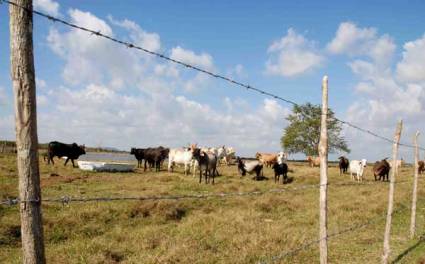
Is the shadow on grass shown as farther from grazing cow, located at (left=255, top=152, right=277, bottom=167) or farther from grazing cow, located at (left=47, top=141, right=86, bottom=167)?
grazing cow, located at (left=255, top=152, right=277, bottom=167)

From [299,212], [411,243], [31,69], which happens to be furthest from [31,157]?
[299,212]

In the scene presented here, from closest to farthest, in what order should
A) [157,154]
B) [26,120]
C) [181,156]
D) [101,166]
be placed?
[26,120], [101,166], [181,156], [157,154]

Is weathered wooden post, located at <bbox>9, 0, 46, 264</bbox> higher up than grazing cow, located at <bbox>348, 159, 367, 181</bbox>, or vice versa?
weathered wooden post, located at <bbox>9, 0, 46, 264</bbox>

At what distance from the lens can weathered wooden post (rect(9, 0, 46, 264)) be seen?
10.3 feet

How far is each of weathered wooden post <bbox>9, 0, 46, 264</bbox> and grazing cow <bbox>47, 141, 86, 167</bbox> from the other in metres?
30.2

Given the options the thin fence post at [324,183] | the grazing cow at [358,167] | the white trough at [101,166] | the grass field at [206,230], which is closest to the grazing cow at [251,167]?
the grazing cow at [358,167]

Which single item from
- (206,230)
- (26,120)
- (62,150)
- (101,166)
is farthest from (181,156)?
(26,120)

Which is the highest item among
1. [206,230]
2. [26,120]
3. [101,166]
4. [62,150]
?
[26,120]

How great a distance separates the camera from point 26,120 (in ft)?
10.4

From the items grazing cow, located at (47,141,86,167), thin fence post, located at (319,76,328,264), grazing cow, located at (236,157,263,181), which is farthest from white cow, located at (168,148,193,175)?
thin fence post, located at (319,76,328,264)

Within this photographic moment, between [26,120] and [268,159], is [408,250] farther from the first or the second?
[268,159]

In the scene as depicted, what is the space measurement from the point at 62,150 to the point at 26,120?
103 ft

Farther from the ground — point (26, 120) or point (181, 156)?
point (26, 120)

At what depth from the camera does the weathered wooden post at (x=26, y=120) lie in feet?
10.3
